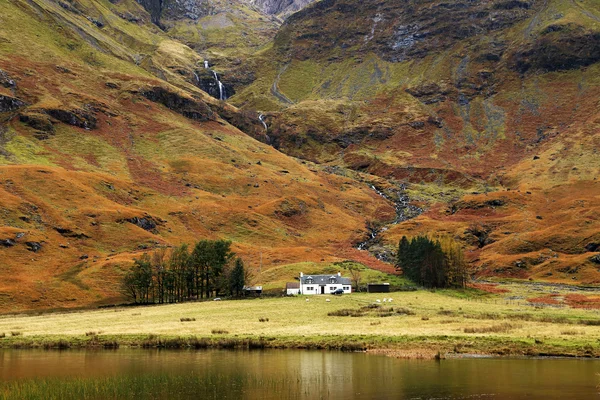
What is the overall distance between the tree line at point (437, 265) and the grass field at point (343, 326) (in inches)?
640

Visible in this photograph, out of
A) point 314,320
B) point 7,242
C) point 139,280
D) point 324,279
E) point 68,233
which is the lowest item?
point 314,320

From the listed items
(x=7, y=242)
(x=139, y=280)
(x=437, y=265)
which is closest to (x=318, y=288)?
(x=437, y=265)

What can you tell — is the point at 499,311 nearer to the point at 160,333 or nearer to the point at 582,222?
the point at 160,333

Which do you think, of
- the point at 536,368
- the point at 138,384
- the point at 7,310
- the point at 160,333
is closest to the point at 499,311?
the point at 536,368

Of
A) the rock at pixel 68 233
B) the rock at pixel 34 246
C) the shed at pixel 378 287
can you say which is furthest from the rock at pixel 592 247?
the rock at pixel 34 246

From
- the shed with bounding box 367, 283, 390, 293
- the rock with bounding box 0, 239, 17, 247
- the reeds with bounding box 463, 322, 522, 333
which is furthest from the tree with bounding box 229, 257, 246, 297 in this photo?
the reeds with bounding box 463, 322, 522, 333

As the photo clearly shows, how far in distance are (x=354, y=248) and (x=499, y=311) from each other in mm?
96612

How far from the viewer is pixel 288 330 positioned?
66.0 meters

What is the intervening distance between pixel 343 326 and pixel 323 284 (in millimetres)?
50059

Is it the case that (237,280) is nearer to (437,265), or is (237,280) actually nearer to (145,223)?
(437,265)

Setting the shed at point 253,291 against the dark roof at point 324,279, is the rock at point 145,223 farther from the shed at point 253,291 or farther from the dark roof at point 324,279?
the dark roof at point 324,279

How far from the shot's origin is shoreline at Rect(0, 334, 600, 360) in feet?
162

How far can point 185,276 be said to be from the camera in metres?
119

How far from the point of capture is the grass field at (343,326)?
53875mm
